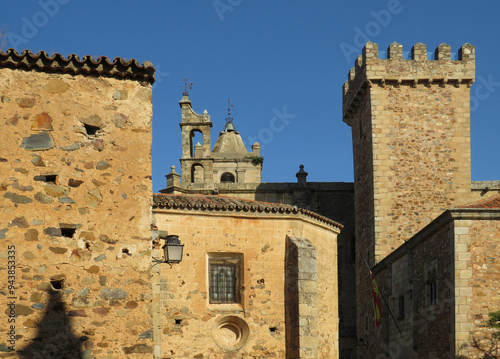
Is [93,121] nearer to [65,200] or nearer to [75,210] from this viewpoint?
[65,200]

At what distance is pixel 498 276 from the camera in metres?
18.0

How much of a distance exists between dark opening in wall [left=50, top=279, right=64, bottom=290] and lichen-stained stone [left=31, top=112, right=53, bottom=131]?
7.54 ft

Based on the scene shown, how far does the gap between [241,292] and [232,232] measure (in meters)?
1.65

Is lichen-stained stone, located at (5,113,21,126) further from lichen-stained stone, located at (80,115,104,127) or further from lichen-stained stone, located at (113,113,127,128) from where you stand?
lichen-stained stone, located at (113,113,127,128)

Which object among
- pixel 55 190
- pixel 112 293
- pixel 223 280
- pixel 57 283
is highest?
pixel 55 190

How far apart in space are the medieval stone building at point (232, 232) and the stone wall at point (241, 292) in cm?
4

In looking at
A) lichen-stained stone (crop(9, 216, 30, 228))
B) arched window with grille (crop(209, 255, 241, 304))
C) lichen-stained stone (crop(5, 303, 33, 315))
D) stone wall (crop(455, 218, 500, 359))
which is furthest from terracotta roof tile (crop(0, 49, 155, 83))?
stone wall (crop(455, 218, 500, 359))

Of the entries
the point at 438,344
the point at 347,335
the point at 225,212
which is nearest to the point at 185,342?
the point at 225,212

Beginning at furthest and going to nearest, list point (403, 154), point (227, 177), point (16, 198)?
point (227, 177) < point (403, 154) < point (16, 198)

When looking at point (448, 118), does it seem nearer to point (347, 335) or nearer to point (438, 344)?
point (347, 335)

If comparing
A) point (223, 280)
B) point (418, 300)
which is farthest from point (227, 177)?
point (223, 280)

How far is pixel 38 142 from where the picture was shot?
1094 centimetres

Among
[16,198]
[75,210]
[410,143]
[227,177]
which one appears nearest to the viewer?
[16,198]

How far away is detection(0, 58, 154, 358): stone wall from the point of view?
10484 mm
